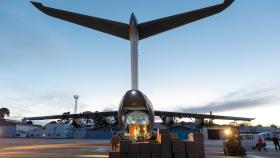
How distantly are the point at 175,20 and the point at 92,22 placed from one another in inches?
139

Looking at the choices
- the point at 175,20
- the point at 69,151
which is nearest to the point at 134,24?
the point at 175,20

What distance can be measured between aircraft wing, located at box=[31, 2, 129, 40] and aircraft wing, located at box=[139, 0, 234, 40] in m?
0.94

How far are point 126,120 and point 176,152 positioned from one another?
5.07m

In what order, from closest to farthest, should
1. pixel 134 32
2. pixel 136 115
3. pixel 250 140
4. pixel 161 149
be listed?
1. pixel 161 149
2. pixel 134 32
3. pixel 136 115
4. pixel 250 140

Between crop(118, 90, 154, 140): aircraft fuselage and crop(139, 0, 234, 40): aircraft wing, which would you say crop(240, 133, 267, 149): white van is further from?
crop(139, 0, 234, 40): aircraft wing

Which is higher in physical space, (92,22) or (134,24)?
(134,24)

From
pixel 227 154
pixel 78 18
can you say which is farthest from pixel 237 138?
pixel 78 18

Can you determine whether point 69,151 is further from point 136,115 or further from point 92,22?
point 92,22

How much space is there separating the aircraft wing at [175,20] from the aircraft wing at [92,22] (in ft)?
3.08

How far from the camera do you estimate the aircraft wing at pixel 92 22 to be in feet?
29.4

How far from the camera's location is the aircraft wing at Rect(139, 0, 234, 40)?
862 centimetres

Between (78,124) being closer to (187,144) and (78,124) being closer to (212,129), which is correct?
(187,144)

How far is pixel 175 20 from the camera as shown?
10.7 meters

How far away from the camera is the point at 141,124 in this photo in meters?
13.8
